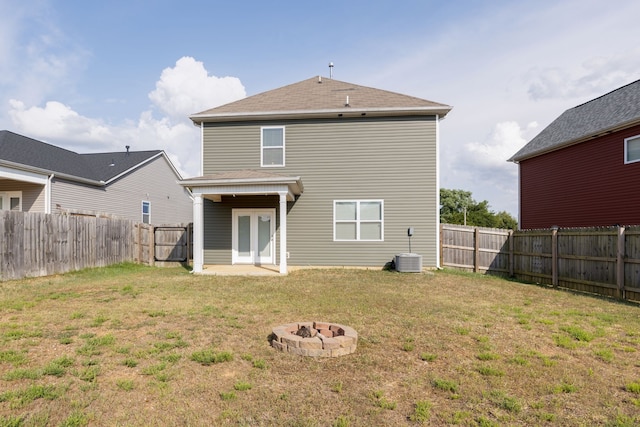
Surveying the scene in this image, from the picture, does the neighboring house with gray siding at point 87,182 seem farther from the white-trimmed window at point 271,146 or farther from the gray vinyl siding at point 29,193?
the white-trimmed window at point 271,146

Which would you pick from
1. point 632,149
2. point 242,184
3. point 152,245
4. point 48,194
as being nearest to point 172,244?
point 152,245

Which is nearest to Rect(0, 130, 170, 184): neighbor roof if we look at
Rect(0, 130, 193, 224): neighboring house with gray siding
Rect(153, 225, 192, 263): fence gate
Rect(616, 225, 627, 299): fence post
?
Rect(0, 130, 193, 224): neighboring house with gray siding

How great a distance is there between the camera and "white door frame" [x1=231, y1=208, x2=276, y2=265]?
1234cm

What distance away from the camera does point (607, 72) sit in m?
16.2

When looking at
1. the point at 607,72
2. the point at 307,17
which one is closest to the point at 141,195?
the point at 307,17

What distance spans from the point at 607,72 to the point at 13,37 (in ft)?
81.7

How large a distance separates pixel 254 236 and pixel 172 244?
347cm

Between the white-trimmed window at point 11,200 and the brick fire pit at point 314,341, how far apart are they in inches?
607

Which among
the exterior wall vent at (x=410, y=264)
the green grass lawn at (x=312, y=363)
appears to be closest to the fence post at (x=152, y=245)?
the green grass lawn at (x=312, y=363)

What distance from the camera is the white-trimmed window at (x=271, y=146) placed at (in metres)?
12.4

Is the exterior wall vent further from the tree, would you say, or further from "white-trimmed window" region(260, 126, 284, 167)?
the tree

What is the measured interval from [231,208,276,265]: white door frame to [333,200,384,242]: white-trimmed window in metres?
2.29

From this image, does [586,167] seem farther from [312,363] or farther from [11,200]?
[11,200]

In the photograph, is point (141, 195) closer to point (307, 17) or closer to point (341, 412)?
point (307, 17)
